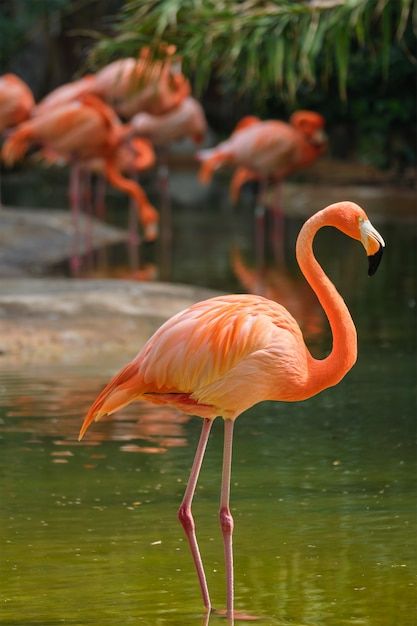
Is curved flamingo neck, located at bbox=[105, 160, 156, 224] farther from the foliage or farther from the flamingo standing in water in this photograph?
the foliage

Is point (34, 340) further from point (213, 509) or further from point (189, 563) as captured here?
point (189, 563)

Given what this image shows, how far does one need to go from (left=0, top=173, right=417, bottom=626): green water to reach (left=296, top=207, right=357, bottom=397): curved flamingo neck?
561mm

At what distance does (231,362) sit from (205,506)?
1075 millimetres

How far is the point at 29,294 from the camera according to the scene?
880cm

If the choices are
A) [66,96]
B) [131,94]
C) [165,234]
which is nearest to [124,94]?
[131,94]

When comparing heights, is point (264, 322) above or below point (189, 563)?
above

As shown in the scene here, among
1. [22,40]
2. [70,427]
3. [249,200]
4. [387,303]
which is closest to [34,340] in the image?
[70,427]

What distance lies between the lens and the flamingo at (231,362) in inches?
160

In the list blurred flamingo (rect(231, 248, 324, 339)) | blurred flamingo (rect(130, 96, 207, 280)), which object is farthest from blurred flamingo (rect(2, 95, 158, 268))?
blurred flamingo (rect(130, 96, 207, 280))

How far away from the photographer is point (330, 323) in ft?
13.5

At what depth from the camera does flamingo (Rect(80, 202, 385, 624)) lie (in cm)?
406

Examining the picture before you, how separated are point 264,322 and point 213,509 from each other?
1.05 m

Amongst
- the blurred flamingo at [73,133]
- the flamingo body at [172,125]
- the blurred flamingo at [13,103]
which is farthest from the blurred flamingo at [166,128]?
the blurred flamingo at [73,133]

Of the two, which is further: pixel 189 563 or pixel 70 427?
pixel 70 427
